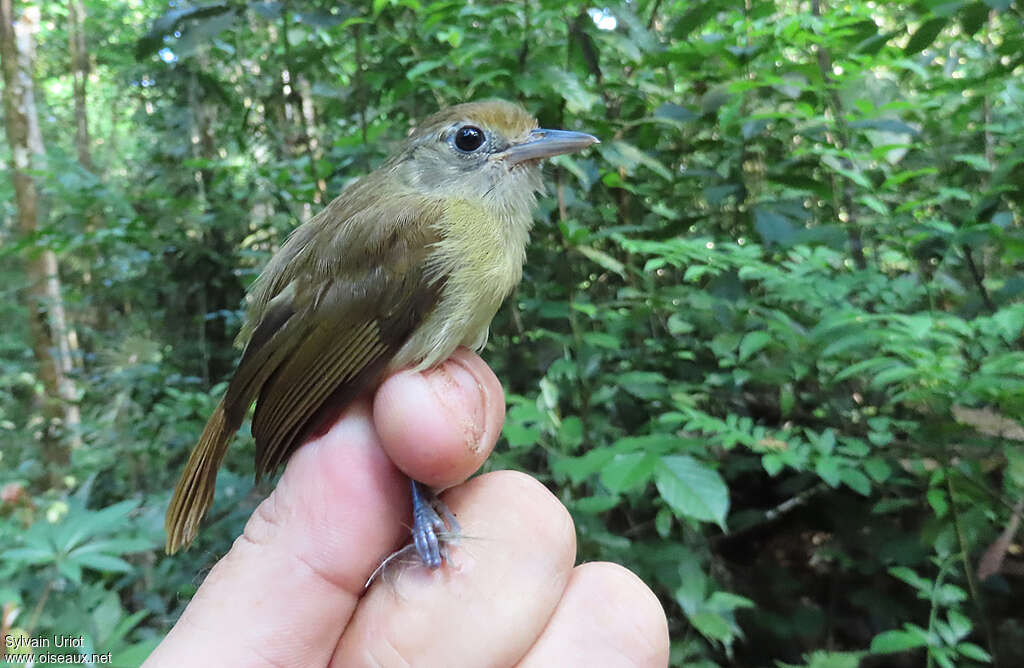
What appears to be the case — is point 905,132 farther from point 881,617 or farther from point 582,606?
point 582,606

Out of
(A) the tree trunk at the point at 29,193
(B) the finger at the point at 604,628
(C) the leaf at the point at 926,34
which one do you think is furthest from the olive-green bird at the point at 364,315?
(A) the tree trunk at the point at 29,193

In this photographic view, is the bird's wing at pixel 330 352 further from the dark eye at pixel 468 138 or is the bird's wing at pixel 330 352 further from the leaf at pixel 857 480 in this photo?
the leaf at pixel 857 480

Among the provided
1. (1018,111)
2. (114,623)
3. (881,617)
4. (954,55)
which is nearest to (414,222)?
(114,623)

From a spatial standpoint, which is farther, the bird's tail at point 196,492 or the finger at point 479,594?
the bird's tail at point 196,492

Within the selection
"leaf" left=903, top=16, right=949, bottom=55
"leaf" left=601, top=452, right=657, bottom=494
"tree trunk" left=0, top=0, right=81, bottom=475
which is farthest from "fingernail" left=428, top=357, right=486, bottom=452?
"tree trunk" left=0, top=0, right=81, bottom=475

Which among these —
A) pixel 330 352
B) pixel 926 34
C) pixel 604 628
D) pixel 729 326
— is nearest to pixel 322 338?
pixel 330 352
